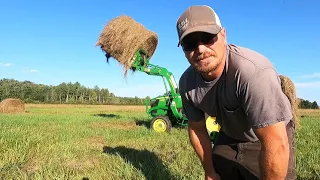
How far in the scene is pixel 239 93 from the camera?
6.76 feet

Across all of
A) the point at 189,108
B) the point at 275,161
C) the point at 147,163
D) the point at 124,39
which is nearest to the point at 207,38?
the point at 189,108

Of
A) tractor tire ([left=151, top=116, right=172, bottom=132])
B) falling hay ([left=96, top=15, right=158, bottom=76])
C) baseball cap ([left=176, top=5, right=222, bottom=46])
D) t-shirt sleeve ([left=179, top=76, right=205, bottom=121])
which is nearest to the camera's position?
baseball cap ([left=176, top=5, right=222, bottom=46])

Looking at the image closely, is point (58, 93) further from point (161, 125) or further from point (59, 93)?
point (161, 125)

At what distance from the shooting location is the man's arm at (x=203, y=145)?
108 inches

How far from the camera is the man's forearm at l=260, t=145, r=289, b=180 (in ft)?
6.47

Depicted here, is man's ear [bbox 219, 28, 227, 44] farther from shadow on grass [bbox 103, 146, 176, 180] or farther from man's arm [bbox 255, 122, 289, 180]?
shadow on grass [bbox 103, 146, 176, 180]

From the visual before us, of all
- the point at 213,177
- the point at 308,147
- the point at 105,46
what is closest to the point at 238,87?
the point at 213,177

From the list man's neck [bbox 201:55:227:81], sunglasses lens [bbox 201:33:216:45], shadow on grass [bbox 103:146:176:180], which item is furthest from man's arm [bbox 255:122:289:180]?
shadow on grass [bbox 103:146:176:180]

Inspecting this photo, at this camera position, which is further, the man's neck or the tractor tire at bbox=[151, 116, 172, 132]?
the tractor tire at bbox=[151, 116, 172, 132]

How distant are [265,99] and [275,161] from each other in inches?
15.7

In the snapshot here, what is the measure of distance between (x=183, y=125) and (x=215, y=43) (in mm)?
10150

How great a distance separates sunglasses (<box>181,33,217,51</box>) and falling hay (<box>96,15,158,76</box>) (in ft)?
32.8

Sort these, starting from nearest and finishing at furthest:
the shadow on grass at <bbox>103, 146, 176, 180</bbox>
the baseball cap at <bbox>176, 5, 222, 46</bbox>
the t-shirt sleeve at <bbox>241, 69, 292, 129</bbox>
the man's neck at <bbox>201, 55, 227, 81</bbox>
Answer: the t-shirt sleeve at <bbox>241, 69, 292, 129</bbox>, the baseball cap at <bbox>176, 5, 222, 46</bbox>, the man's neck at <bbox>201, 55, 227, 81</bbox>, the shadow on grass at <bbox>103, 146, 176, 180</bbox>

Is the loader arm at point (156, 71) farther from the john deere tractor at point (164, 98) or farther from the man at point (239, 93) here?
the man at point (239, 93)
